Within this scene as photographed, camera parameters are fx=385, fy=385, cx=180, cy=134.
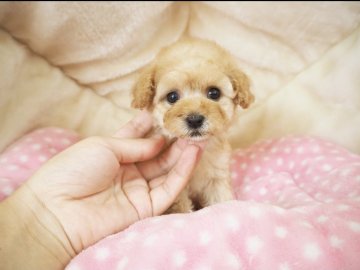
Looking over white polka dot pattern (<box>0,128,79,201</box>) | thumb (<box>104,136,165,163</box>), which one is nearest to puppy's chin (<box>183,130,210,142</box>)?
thumb (<box>104,136,165,163</box>)

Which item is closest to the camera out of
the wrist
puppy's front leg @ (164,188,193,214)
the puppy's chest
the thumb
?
the wrist

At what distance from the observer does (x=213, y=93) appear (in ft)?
6.07

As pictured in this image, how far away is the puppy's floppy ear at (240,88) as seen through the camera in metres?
1.84

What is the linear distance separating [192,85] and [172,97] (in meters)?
0.12

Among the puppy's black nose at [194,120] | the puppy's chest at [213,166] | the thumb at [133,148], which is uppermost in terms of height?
the puppy's black nose at [194,120]

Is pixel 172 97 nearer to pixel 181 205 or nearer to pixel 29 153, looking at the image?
pixel 181 205

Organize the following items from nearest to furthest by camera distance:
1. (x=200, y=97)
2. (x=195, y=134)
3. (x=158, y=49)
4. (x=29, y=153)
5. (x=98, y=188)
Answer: (x=98, y=188) → (x=195, y=134) → (x=200, y=97) → (x=29, y=153) → (x=158, y=49)

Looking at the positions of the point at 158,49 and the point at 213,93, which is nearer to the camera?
the point at 213,93

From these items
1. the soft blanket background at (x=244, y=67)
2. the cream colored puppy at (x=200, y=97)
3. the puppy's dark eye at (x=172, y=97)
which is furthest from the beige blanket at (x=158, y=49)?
the puppy's dark eye at (x=172, y=97)

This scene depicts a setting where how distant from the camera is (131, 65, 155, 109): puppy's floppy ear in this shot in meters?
1.83

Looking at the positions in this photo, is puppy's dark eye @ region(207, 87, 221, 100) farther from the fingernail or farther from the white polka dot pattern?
the white polka dot pattern

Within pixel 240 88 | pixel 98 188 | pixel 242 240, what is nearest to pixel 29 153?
pixel 98 188

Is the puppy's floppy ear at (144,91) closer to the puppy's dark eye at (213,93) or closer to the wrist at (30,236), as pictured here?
the puppy's dark eye at (213,93)

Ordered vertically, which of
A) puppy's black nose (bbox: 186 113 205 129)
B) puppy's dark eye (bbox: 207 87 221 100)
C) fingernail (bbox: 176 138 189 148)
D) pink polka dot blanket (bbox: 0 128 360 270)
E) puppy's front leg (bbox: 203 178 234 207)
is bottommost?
puppy's front leg (bbox: 203 178 234 207)
